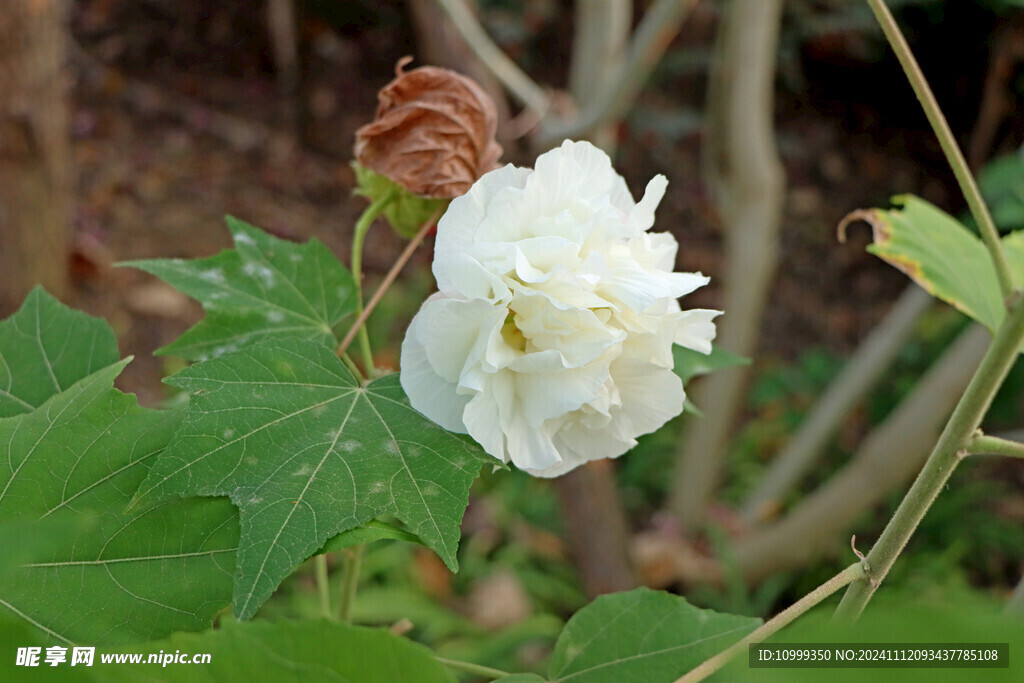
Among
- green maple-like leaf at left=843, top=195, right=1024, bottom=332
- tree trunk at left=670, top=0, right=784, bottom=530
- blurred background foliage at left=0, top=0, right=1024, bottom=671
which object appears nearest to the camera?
green maple-like leaf at left=843, top=195, right=1024, bottom=332

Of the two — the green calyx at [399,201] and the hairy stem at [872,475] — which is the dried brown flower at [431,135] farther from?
the hairy stem at [872,475]

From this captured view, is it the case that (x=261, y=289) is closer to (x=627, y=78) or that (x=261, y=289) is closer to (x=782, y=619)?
(x=782, y=619)

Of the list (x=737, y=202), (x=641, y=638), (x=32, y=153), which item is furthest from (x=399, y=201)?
(x=32, y=153)

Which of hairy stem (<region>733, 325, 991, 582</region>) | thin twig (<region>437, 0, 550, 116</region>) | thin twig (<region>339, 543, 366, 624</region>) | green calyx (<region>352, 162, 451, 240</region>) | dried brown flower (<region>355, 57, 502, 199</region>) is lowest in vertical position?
hairy stem (<region>733, 325, 991, 582</region>)

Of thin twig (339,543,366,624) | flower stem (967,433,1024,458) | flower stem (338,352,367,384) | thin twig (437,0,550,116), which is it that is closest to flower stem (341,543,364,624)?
thin twig (339,543,366,624)

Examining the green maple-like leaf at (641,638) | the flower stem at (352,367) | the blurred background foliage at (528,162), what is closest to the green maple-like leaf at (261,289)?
the flower stem at (352,367)

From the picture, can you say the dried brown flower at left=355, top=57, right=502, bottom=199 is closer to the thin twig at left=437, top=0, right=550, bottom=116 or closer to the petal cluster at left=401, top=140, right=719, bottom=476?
the petal cluster at left=401, top=140, right=719, bottom=476

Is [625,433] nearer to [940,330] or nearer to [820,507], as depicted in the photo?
[820,507]
